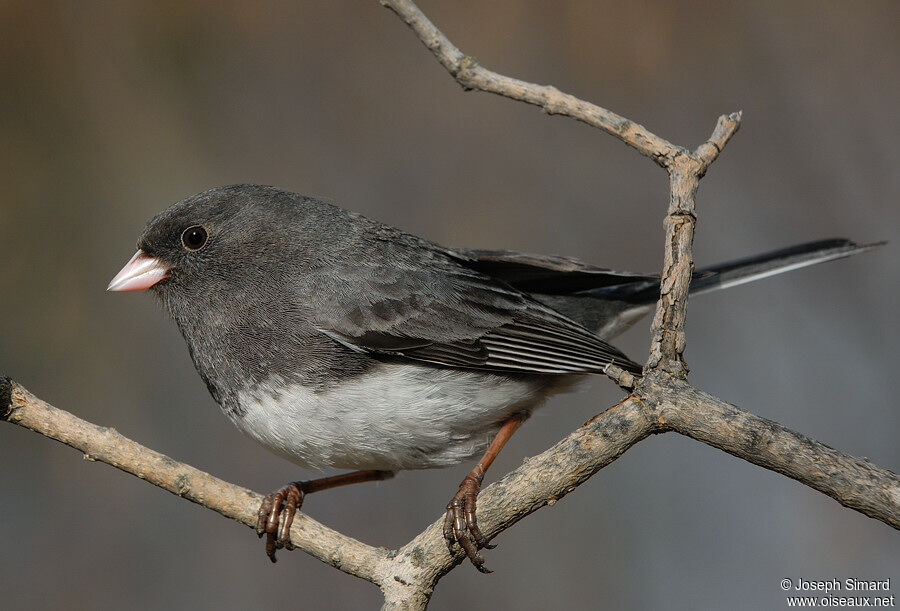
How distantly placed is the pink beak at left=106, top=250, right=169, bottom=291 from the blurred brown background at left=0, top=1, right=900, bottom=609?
69.1 inches

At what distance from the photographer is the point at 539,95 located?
2479 mm

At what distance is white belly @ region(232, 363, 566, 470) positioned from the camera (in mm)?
2637

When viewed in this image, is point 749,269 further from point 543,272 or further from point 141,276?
point 141,276

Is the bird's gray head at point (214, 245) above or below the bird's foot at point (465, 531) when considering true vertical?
above

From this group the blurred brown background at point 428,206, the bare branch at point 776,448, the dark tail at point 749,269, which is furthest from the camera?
the blurred brown background at point 428,206

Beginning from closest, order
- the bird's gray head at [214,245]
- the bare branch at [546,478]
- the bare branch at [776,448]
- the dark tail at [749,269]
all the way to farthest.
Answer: the bare branch at [776,448] < the bare branch at [546,478] < the bird's gray head at [214,245] < the dark tail at [749,269]

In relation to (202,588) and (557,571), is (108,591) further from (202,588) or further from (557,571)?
(557,571)

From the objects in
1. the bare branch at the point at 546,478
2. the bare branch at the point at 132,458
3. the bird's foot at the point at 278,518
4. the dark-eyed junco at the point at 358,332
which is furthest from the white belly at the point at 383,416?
the bare branch at the point at 546,478

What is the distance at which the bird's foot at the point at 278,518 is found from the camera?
2789 millimetres

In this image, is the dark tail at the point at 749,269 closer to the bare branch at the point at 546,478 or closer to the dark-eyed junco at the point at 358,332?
the dark-eyed junco at the point at 358,332

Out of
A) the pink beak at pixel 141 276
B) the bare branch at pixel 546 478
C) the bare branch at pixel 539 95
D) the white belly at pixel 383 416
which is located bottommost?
the bare branch at pixel 546 478

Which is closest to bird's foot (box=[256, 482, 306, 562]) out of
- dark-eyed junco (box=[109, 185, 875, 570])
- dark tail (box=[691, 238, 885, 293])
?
dark-eyed junco (box=[109, 185, 875, 570])

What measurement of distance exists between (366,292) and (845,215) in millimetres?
2833

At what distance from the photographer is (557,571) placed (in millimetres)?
4539
